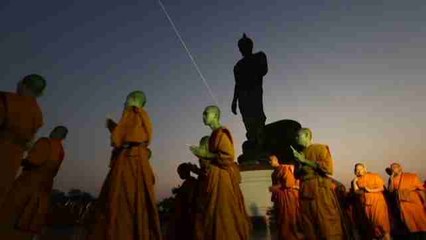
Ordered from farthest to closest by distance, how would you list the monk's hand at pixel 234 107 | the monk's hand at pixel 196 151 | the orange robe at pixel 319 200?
the monk's hand at pixel 234 107 < the orange robe at pixel 319 200 < the monk's hand at pixel 196 151

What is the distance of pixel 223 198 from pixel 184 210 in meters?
1.73

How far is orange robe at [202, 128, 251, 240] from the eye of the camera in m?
5.16

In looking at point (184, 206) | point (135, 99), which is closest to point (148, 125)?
point (135, 99)

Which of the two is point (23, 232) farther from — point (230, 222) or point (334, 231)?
point (334, 231)

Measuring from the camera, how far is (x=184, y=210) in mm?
6840

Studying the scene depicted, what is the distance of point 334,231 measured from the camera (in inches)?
231

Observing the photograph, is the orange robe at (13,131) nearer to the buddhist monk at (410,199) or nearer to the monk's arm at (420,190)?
the buddhist monk at (410,199)

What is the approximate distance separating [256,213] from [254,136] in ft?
9.59

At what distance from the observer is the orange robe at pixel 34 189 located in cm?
457

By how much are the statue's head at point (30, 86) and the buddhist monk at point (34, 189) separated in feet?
2.34

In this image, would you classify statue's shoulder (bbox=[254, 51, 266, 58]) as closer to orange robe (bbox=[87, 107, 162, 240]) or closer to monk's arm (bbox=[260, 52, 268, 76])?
monk's arm (bbox=[260, 52, 268, 76])

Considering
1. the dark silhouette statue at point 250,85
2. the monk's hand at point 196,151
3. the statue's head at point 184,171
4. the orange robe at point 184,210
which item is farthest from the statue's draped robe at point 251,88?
the monk's hand at point 196,151

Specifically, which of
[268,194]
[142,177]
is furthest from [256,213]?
[142,177]

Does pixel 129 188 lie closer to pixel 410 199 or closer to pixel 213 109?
pixel 213 109
